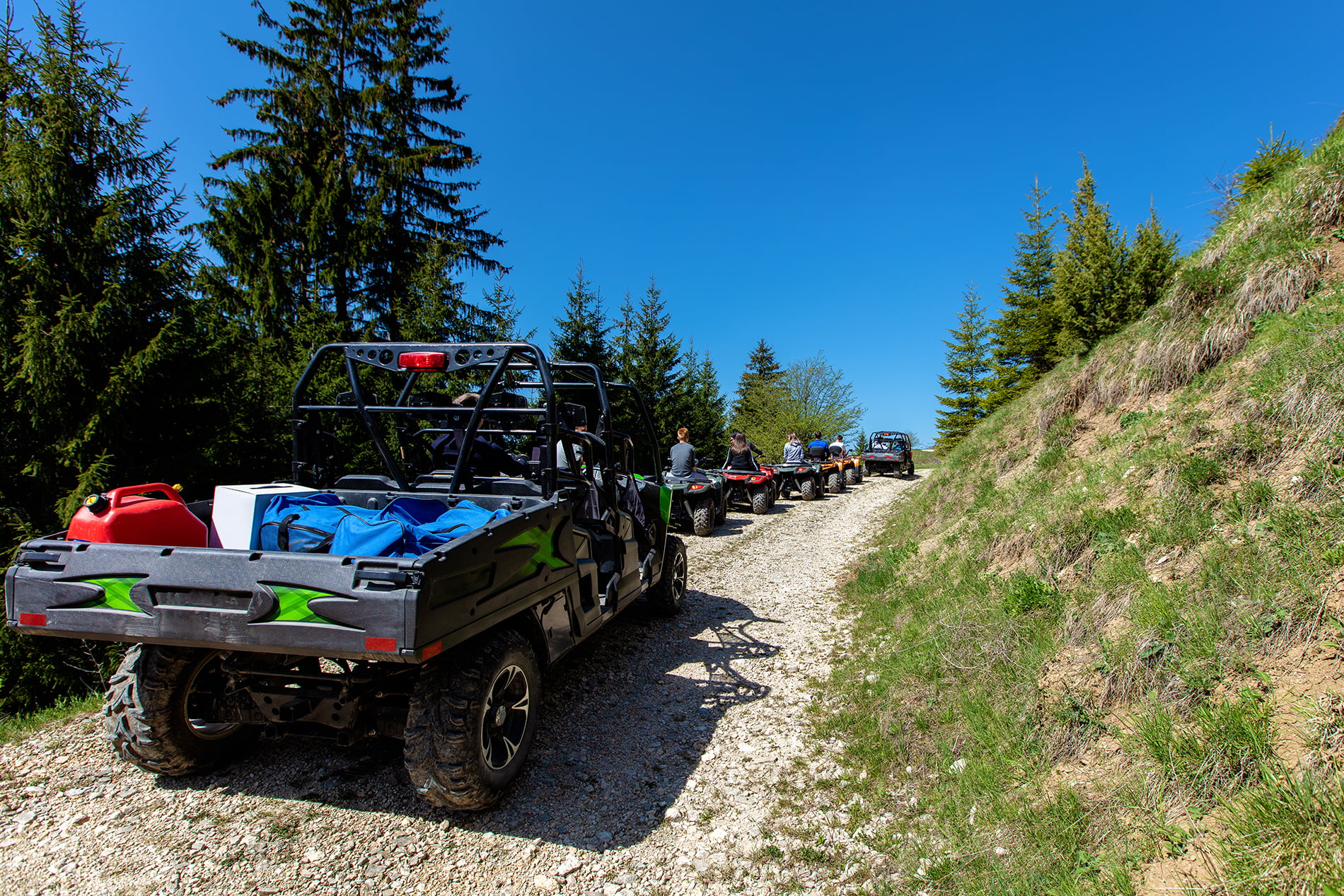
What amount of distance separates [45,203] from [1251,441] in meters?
10.8

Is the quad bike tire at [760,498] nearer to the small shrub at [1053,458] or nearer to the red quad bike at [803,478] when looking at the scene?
the red quad bike at [803,478]

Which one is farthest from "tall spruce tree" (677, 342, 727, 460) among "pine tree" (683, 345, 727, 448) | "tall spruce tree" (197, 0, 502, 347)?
"tall spruce tree" (197, 0, 502, 347)

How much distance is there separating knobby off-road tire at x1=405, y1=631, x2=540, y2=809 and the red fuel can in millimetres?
1444

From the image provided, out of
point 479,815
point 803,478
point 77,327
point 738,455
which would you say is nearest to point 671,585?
point 479,815

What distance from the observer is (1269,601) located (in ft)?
8.60

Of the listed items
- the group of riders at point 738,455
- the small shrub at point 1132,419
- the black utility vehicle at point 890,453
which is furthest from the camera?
Result: the black utility vehicle at point 890,453

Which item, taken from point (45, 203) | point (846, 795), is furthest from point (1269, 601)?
point (45, 203)

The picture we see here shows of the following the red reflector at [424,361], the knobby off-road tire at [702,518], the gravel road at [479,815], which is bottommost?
the gravel road at [479,815]

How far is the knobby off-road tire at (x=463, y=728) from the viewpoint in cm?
275

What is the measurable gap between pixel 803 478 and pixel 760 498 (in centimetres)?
326

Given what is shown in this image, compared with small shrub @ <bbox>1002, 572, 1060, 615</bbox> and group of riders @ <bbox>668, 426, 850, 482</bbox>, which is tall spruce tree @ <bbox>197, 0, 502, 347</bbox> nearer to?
group of riders @ <bbox>668, 426, 850, 482</bbox>

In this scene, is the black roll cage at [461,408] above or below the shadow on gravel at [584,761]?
above

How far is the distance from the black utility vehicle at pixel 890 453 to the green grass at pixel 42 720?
23.7 metres

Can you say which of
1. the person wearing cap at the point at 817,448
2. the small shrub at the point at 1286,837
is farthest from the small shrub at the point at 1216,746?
the person wearing cap at the point at 817,448
